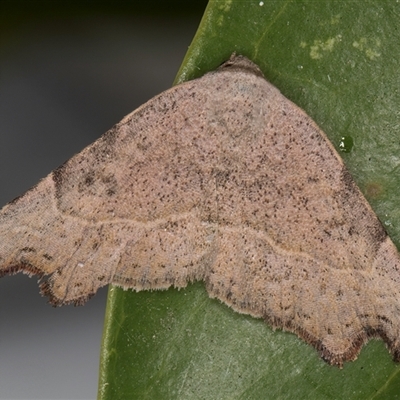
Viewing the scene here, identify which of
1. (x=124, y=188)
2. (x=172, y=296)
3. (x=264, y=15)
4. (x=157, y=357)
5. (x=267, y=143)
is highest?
(x=264, y=15)

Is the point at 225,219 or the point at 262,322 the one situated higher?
the point at 225,219

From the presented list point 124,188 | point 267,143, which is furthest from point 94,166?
point 267,143

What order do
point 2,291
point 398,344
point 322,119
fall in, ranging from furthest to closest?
point 2,291
point 322,119
point 398,344

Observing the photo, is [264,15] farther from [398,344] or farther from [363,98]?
[398,344]
